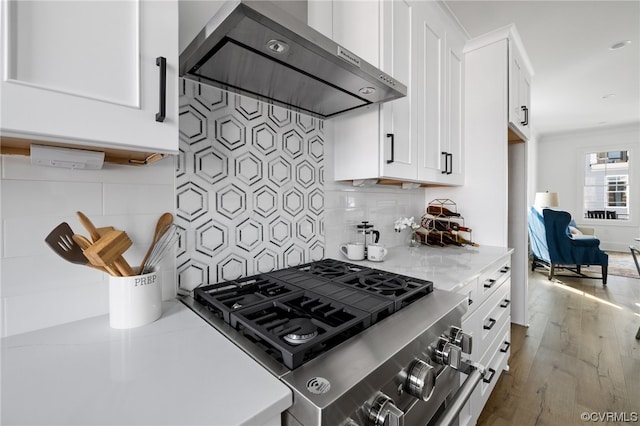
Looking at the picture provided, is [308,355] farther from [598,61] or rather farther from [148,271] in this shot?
[598,61]

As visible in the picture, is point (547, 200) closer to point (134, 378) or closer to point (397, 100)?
point (397, 100)

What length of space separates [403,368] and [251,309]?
1.38ft

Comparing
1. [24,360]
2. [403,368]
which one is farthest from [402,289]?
[24,360]

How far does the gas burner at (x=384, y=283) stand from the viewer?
0.99 meters

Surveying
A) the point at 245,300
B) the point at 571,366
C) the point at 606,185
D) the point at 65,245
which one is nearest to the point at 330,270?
the point at 245,300

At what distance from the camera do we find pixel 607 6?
218cm

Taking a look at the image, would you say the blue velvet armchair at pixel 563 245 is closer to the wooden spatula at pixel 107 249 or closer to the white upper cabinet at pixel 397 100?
the white upper cabinet at pixel 397 100

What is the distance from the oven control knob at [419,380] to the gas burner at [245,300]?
0.49 m

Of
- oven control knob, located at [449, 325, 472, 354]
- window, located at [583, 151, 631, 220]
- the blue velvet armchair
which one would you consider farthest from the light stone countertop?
window, located at [583, 151, 631, 220]

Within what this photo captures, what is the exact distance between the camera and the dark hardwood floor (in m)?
1.65

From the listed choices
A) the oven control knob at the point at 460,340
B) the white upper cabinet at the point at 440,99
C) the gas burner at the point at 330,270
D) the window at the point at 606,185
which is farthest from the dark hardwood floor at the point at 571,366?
the window at the point at 606,185

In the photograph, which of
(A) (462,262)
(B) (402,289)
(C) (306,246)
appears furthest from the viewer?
(A) (462,262)

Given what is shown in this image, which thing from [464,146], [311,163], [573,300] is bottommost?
[573,300]

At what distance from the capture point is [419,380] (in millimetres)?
666
